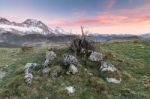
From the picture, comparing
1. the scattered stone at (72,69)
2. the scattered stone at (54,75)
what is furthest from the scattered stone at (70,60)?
the scattered stone at (54,75)

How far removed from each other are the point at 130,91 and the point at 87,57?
671 cm

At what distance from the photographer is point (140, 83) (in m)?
22.5

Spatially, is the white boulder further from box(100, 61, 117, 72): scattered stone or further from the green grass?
box(100, 61, 117, 72): scattered stone

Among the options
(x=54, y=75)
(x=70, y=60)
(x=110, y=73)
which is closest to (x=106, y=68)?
(x=110, y=73)

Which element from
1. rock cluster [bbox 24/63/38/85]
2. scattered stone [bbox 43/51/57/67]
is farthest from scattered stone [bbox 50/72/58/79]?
scattered stone [bbox 43/51/57/67]

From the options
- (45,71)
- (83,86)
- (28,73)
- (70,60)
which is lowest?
(83,86)

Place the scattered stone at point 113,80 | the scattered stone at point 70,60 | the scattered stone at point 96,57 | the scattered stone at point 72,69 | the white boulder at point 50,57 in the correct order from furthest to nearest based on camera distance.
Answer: the scattered stone at point 96,57 → the white boulder at point 50,57 → the scattered stone at point 70,60 → the scattered stone at point 72,69 → the scattered stone at point 113,80

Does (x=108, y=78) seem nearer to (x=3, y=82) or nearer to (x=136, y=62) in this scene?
(x=136, y=62)

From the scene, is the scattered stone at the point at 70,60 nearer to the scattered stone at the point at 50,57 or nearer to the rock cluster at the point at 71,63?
the rock cluster at the point at 71,63

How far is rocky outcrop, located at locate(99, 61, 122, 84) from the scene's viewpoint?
22.5m

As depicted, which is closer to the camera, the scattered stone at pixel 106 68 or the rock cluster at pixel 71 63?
the rock cluster at pixel 71 63

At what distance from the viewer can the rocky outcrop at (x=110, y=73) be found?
73.9 ft

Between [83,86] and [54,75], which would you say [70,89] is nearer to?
[83,86]

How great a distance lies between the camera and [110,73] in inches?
909
